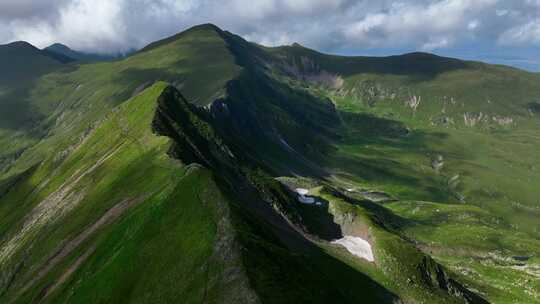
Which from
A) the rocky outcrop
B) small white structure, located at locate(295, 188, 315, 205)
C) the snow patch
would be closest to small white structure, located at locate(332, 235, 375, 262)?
the rocky outcrop

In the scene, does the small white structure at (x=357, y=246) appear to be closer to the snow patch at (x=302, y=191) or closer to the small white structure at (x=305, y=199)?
the small white structure at (x=305, y=199)

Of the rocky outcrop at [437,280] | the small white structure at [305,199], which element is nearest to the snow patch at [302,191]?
the small white structure at [305,199]

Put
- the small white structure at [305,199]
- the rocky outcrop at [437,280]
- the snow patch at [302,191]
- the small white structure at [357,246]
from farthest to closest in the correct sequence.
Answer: the snow patch at [302,191]
the small white structure at [305,199]
the small white structure at [357,246]
the rocky outcrop at [437,280]

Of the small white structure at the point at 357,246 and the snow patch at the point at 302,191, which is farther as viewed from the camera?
the snow patch at the point at 302,191

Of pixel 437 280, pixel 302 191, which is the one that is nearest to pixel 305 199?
pixel 302 191

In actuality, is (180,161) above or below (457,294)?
above

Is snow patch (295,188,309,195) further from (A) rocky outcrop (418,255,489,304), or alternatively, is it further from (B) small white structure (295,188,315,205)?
(A) rocky outcrop (418,255,489,304)

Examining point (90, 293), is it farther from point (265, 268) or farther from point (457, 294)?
point (457, 294)

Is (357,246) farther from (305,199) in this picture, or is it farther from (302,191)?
(302,191)

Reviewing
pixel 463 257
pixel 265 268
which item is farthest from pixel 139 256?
pixel 463 257

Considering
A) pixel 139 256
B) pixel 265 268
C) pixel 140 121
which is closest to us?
pixel 265 268
